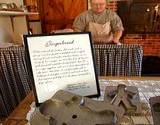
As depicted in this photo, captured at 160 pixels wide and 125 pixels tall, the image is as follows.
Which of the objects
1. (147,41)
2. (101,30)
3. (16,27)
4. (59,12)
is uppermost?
(101,30)

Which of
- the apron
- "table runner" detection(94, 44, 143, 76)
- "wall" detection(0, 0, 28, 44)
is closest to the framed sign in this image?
"table runner" detection(94, 44, 143, 76)

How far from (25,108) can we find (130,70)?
3.51 ft

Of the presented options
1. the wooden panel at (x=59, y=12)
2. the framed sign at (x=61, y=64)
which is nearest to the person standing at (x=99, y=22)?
the framed sign at (x=61, y=64)

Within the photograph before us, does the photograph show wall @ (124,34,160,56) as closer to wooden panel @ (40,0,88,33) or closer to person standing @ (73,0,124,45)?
wooden panel @ (40,0,88,33)

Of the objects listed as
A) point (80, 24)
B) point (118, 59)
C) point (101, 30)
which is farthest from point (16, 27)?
point (118, 59)

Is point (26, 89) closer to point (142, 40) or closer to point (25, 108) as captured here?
point (25, 108)

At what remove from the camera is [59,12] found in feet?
14.3

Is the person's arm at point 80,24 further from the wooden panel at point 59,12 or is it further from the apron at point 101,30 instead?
the wooden panel at point 59,12

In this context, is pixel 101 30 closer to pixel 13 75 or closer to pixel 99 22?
pixel 99 22

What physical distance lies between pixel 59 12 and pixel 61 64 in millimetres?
3738

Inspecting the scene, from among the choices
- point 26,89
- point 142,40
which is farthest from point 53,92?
point 142,40

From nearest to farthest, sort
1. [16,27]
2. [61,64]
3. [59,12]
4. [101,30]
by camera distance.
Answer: [61,64]
[101,30]
[16,27]
[59,12]

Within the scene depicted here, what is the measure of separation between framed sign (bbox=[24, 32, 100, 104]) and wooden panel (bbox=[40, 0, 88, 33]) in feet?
11.6

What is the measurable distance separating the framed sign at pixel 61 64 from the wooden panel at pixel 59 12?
355 cm
